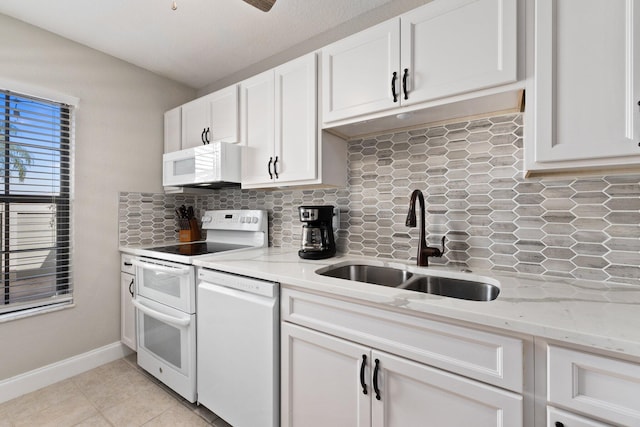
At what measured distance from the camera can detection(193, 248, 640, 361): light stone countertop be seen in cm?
76

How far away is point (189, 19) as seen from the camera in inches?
73.5

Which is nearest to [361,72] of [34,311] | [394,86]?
[394,86]

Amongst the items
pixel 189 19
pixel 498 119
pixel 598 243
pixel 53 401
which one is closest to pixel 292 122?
pixel 189 19

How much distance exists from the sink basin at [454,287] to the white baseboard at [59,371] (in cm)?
239

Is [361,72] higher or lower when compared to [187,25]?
lower

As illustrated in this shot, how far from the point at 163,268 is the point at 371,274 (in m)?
1.33

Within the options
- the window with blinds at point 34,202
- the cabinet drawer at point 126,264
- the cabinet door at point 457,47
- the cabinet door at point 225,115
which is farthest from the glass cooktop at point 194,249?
the cabinet door at point 457,47

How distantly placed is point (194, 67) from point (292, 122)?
135 centimetres

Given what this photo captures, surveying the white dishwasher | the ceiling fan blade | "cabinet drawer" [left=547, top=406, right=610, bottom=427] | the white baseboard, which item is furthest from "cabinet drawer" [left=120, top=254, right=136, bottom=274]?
"cabinet drawer" [left=547, top=406, right=610, bottom=427]

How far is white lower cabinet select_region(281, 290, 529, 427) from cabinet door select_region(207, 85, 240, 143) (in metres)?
1.33

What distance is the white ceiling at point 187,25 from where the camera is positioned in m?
1.76

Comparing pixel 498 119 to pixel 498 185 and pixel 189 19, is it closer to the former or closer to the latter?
pixel 498 185

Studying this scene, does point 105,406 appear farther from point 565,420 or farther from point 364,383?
point 565,420

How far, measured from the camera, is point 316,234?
1784 mm
